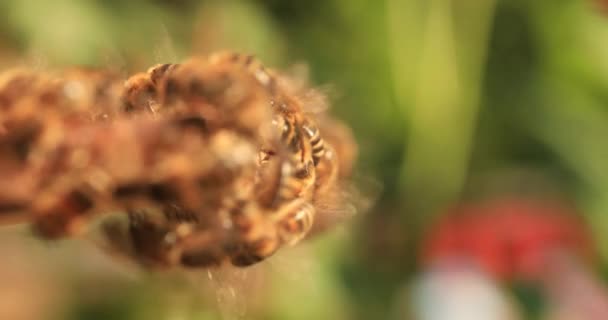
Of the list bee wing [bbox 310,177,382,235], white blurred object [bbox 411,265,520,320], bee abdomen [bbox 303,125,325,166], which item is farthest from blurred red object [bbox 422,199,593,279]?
bee abdomen [bbox 303,125,325,166]

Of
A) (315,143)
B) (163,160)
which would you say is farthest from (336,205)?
(163,160)

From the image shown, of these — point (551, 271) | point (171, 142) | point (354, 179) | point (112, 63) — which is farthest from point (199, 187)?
point (551, 271)

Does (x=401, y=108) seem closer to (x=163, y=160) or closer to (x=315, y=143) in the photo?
(x=315, y=143)

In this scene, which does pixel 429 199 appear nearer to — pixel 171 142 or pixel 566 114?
pixel 566 114

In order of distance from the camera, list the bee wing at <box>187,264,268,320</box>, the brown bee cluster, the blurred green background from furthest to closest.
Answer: the blurred green background, the bee wing at <box>187,264,268,320</box>, the brown bee cluster

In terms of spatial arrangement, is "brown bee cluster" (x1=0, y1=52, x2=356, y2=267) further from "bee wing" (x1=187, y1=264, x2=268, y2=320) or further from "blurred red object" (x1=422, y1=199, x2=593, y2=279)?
"blurred red object" (x1=422, y1=199, x2=593, y2=279)

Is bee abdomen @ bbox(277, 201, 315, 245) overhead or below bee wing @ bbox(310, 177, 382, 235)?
overhead

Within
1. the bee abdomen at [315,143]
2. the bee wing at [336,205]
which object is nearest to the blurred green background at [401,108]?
the bee wing at [336,205]
